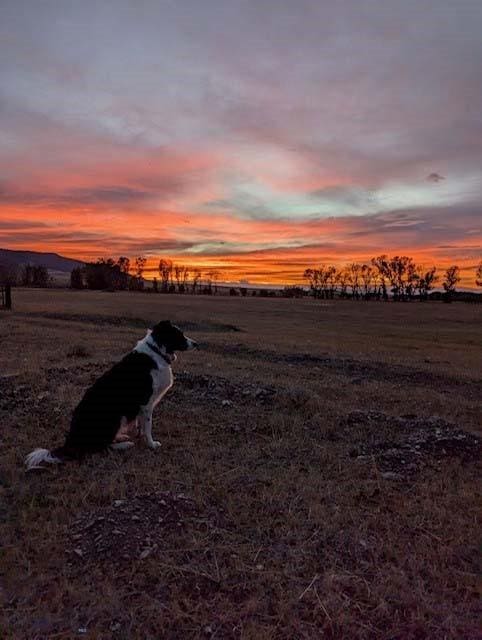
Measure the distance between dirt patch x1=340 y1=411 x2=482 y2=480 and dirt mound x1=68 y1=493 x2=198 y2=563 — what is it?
8.22 ft

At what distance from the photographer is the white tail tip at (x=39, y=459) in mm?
5684

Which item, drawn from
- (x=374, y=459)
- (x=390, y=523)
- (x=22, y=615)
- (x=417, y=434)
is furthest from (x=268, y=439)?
(x=22, y=615)

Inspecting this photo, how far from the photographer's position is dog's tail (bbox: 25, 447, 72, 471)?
5.70 metres

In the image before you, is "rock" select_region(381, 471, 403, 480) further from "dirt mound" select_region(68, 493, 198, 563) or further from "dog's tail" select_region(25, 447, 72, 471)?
"dog's tail" select_region(25, 447, 72, 471)

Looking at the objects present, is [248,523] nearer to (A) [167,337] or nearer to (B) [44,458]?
(B) [44,458]

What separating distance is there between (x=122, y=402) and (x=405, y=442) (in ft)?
12.6

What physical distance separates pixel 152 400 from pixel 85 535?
8.61 ft

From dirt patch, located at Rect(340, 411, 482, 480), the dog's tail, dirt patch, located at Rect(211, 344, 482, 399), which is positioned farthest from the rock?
dirt patch, located at Rect(211, 344, 482, 399)

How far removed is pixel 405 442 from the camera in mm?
6828

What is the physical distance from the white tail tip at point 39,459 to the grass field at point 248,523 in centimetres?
16

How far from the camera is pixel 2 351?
571 inches

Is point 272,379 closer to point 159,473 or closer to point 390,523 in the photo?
point 159,473

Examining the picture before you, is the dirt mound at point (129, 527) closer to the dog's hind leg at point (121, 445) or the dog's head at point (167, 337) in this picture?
the dog's hind leg at point (121, 445)

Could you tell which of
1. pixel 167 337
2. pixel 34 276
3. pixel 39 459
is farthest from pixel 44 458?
pixel 34 276
